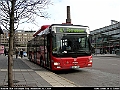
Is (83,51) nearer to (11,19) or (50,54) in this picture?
(50,54)

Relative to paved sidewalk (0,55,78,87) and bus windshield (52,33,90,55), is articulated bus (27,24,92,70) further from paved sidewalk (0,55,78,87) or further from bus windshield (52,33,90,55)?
paved sidewalk (0,55,78,87)

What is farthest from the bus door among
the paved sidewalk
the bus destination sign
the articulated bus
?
the paved sidewalk

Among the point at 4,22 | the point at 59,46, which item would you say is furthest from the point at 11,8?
the point at 59,46

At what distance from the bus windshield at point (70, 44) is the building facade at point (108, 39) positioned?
78.4 metres

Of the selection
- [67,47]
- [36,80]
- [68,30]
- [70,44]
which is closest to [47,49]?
[67,47]

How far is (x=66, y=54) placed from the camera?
14.3 metres

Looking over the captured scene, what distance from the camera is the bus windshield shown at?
14234 mm

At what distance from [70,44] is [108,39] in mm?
90108

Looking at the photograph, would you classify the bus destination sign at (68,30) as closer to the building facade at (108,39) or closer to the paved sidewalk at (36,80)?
the paved sidewalk at (36,80)

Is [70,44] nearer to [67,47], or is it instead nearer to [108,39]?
[67,47]

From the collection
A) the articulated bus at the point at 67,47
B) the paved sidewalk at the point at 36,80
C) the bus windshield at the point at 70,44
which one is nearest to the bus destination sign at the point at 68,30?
the articulated bus at the point at 67,47

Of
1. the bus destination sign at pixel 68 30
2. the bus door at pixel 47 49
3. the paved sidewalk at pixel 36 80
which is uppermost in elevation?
the bus destination sign at pixel 68 30

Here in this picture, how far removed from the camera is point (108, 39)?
102m

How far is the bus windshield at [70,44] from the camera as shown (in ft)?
46.7
